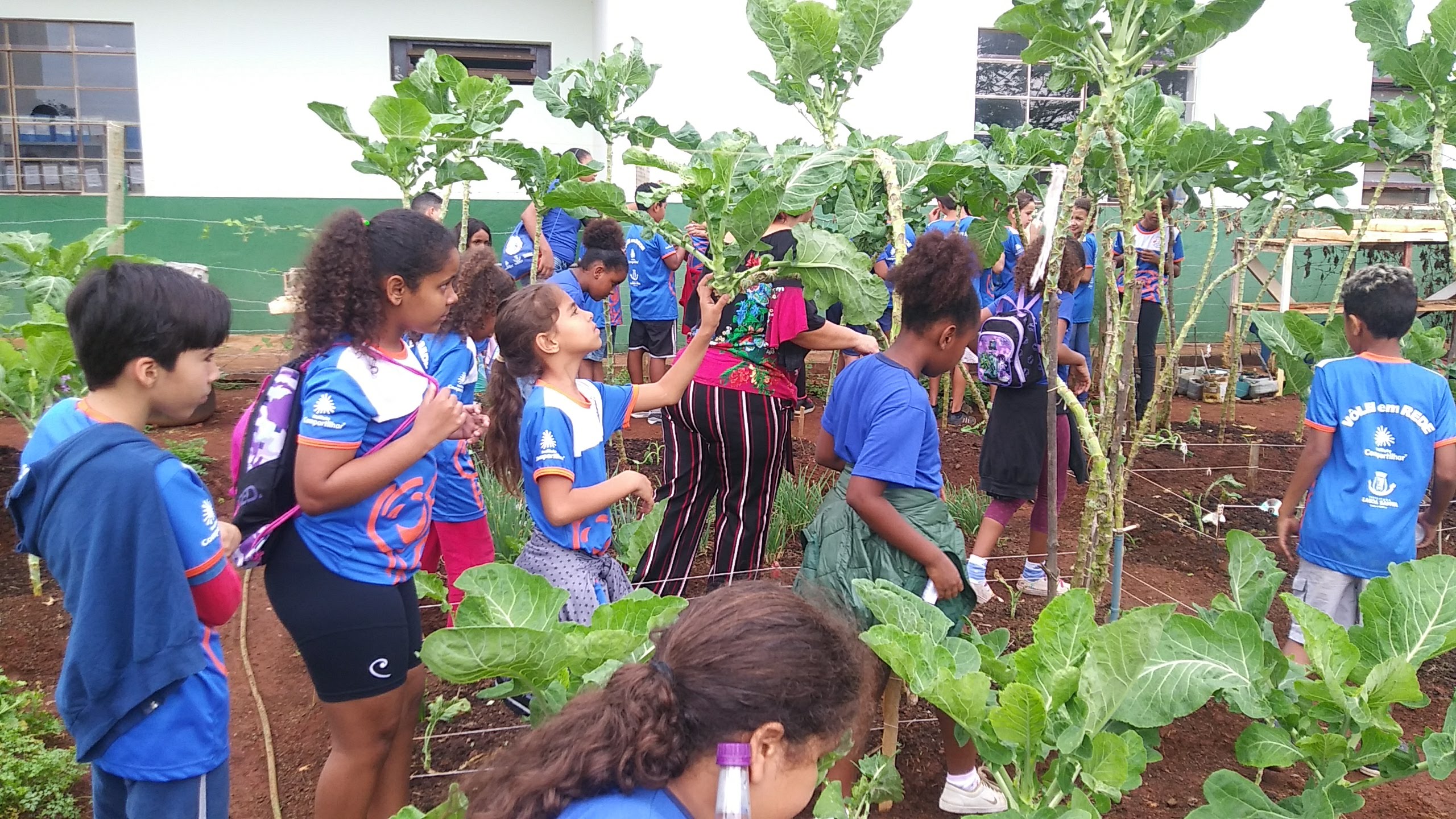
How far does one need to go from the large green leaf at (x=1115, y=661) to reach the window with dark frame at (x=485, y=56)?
30.3ft

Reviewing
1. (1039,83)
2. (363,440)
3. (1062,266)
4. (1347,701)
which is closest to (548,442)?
(363,440)

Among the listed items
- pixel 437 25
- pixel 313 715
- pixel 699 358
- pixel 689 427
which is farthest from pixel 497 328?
pixel 437 25

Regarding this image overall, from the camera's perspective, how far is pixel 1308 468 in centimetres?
307

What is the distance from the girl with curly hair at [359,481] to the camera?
6.73ft

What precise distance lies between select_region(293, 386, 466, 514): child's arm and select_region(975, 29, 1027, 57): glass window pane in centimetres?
862

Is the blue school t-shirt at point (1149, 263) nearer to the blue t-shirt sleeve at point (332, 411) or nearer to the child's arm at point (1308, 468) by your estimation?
the child's arm at point (1308, 468)

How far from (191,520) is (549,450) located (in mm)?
888

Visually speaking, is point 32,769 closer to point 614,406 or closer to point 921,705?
point 614,406

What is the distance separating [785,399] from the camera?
3.58 metres

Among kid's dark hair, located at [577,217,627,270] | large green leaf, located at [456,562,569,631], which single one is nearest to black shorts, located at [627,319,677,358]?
kid's dark hair, located at [577,217,627,270]

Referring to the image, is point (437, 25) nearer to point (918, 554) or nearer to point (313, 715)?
point (313, 715)

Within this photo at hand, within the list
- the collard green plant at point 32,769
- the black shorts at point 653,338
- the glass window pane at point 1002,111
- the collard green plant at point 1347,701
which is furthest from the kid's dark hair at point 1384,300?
the glass window pane at point 1002,111

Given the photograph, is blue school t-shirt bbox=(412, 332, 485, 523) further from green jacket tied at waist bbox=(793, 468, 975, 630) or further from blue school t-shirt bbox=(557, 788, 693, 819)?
blue school t-shirt bbox=(557, 788, 693, 819)

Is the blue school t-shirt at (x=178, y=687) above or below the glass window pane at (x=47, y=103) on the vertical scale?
below
